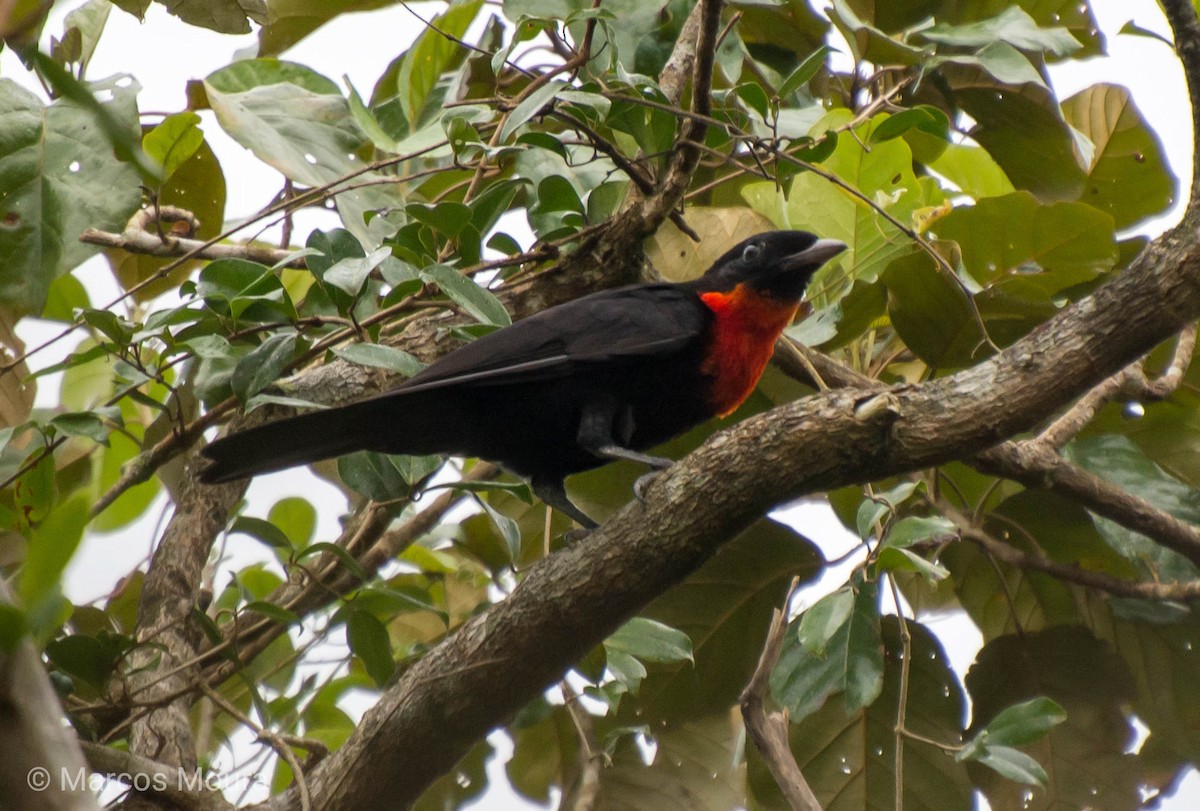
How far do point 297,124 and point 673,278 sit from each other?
4.43 ft

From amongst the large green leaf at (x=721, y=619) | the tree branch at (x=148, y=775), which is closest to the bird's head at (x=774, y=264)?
the large green leaf at (x=721, y=619)

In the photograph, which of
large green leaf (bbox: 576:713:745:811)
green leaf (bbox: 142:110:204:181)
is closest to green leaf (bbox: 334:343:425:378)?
green leaf (bbox: 142:110:204:181)

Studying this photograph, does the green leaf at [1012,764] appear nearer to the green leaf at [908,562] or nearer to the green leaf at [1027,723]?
the green leaf at [1027,723]

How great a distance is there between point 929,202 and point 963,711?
5.31 ft

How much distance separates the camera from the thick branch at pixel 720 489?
84.6 inches

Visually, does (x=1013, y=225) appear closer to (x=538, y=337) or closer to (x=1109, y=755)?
(x=538, y=337)

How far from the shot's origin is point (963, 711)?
3.41 meters

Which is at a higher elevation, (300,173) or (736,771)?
(300,173)

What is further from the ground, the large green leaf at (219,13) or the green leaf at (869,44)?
the large green leaf at (219,13)

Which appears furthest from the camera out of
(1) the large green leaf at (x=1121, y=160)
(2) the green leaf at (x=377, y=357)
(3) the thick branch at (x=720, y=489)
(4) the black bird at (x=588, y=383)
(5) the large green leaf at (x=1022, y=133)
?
(5) the large green leaf at (x=1022, y=133)

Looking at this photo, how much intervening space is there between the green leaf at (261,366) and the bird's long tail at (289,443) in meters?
0.15

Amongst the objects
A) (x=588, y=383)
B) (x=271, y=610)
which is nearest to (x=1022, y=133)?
(x=588, y=383)

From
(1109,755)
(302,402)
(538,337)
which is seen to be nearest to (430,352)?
(538,337)

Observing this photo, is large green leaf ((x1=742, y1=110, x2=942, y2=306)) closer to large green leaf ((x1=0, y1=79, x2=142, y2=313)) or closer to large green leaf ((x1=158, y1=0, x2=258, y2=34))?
large green leaf ((x1=158, y1=0, x2=258, y2=34))
